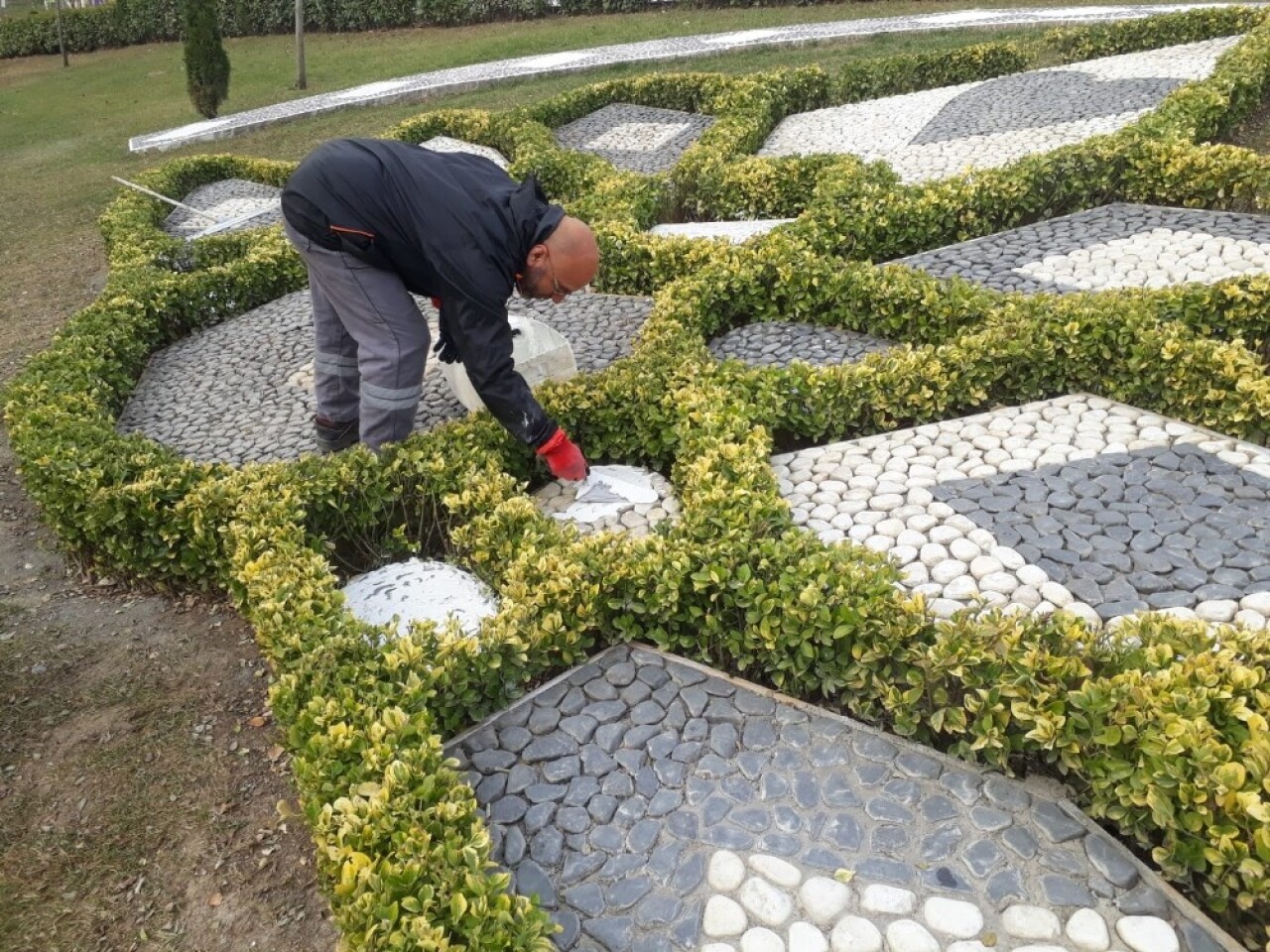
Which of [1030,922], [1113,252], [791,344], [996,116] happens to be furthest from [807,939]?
[996,116]

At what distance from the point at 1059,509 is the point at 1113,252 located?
3.54 metres

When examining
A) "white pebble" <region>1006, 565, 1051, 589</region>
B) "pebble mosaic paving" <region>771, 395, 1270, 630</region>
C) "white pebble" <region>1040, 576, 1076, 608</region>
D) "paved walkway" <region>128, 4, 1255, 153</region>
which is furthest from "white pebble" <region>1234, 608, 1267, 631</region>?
"paved walkway" <region>128, 4, 1255, 153</region>

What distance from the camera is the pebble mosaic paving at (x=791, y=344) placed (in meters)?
6.58

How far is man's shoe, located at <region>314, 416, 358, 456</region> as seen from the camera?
6.07m

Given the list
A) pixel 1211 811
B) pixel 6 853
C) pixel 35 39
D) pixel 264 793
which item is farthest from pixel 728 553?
pixel 35 39

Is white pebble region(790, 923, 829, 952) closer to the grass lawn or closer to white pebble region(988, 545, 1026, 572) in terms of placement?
white pebble region(988, 545, 1026, 572)

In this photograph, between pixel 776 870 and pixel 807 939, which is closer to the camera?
pixel 807 939

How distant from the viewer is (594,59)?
18.4 metres

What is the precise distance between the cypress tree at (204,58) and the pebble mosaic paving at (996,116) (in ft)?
34.9

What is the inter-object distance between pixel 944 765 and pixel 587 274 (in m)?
2.65

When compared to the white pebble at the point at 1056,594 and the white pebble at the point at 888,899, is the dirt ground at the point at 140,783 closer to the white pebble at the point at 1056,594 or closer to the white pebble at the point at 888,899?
the white pebble at the point at 888,899

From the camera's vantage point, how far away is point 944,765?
3621mm

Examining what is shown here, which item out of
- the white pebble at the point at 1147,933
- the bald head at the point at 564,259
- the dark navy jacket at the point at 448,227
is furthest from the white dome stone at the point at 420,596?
the white pebble at the point at 1147,933

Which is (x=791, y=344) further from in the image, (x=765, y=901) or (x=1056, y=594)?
(x=765, y=901)
